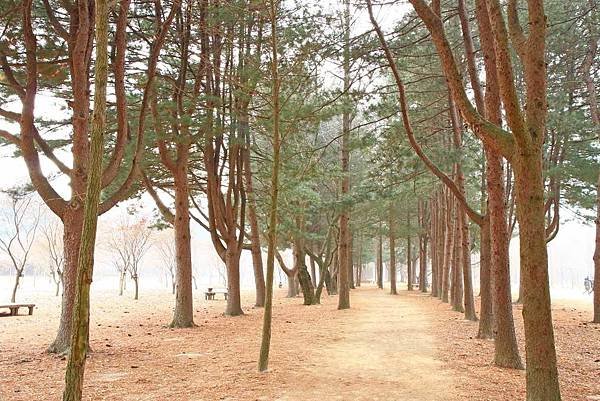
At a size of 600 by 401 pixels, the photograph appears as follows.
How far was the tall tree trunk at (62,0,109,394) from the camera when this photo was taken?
124 inches

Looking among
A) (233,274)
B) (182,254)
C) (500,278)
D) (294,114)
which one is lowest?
(233,274)

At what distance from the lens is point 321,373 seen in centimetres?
585

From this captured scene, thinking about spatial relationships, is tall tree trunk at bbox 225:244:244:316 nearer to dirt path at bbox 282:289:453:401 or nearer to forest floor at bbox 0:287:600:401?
forest floor at bbox 0:287:600:401

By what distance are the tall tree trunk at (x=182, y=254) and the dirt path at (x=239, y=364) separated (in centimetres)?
45

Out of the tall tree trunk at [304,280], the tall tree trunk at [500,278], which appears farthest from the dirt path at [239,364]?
the tall tree trunk at [304,280]

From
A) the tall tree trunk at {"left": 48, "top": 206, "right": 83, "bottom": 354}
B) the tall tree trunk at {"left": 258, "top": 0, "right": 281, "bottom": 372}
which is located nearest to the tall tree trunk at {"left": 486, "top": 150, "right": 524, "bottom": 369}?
the tall tree trunk at {"left": 258, "top": 0, "right": 281, "bottom": 372}

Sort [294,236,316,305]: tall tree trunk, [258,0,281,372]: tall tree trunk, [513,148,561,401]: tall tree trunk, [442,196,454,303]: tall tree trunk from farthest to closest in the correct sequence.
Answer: [294,236,316,305]: tall tree trunk < [442,196,454,303]: tall tree trunk < [258,0,281,372]: tall tree trunk < [513,148,561,401]: tall tree trunk

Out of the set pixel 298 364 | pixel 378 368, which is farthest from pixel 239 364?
pixel 378 368

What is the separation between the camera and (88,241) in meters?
3.26

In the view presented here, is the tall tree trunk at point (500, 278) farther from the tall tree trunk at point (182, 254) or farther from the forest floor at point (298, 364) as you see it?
the tall tree trunk at point (182, 254)

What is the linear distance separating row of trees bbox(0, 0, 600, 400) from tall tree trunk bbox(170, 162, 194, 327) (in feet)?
0.12

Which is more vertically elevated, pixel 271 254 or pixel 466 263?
pixel 271 254

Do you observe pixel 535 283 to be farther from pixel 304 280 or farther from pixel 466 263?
pixel 304 280

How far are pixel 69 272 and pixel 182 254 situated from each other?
4.26 m
